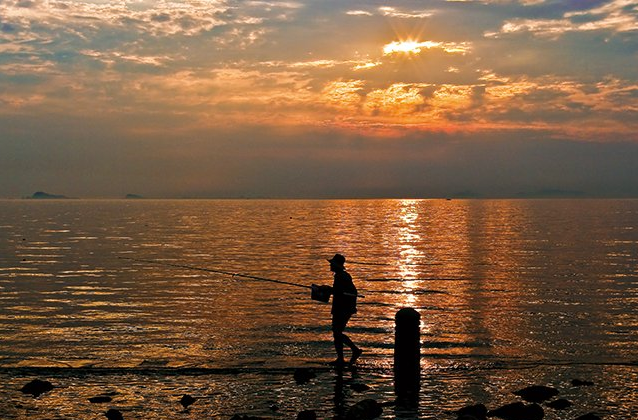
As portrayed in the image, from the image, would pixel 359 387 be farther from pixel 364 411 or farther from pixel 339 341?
pixel 364 411

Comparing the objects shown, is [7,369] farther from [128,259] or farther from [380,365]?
[128,259]

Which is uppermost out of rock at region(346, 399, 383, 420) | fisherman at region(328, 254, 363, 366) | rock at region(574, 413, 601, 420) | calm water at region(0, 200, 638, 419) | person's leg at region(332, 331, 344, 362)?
fisherman at region(328, 254, 363, 366)

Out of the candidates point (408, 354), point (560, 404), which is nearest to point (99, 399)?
point (408, 354)

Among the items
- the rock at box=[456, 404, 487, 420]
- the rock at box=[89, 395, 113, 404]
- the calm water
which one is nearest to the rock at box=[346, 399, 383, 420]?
the calm water

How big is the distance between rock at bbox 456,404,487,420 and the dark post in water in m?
1.64

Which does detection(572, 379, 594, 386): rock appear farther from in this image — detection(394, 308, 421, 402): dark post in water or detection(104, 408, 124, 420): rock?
detection(104, 408, 124, 420): rock

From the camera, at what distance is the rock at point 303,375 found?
14570 mm

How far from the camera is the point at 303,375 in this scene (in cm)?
1477

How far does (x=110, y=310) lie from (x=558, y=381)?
1739 centimetres

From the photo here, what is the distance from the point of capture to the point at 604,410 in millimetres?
12750

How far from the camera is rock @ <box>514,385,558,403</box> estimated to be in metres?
13.3

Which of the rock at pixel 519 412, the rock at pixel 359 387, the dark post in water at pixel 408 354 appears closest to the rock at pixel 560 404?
the rock at pixel 519 412

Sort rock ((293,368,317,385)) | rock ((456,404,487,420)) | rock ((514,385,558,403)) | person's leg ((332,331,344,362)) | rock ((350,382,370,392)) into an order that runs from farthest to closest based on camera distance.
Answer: person's leg ((332,331,344,362)), rock ((293,368,317,385)), rock ((350,382,370,392)), rock ((514,385,558,403)), rock ((456,404,487,420))

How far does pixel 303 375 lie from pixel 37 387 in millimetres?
5683
